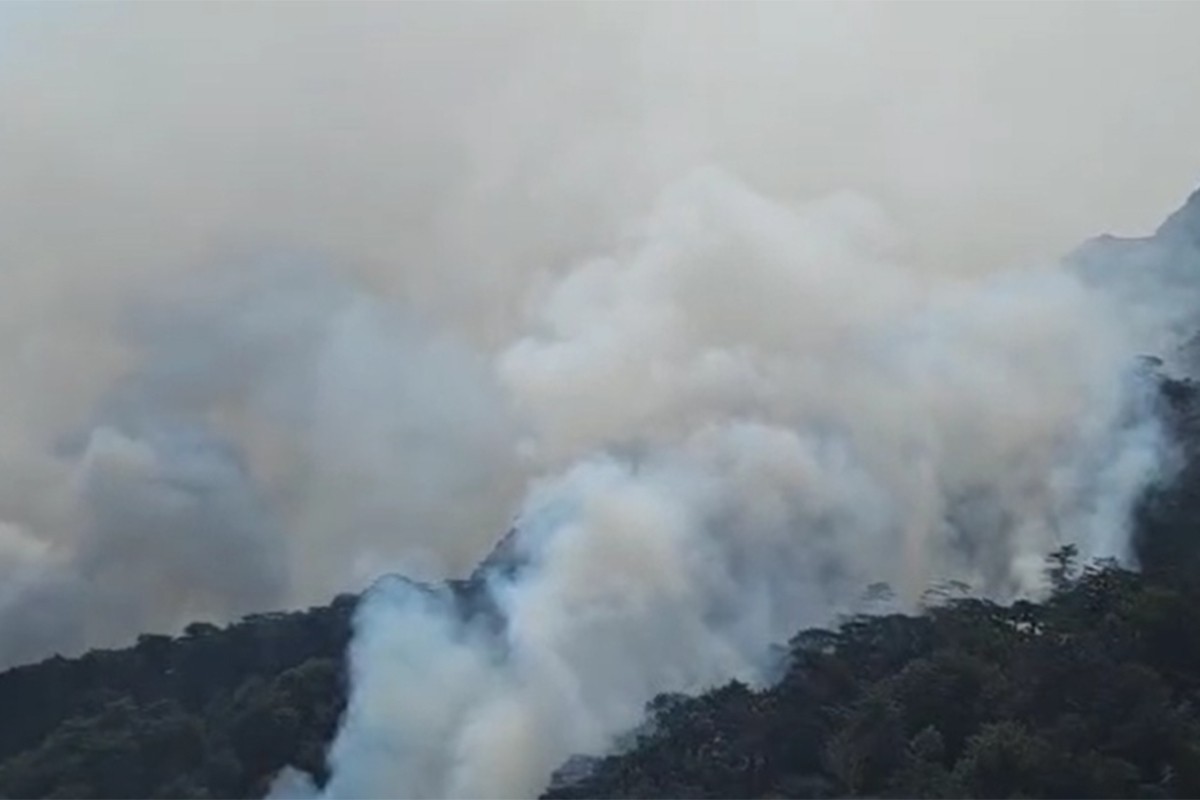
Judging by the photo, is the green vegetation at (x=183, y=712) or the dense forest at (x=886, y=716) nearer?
A: the dense forest at (x=886, y=716)

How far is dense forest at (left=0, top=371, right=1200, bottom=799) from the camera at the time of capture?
36781 mm

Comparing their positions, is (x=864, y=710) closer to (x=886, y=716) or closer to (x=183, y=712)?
(x=886, y=716)

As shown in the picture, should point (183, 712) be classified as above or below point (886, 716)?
above

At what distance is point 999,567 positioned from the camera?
222 feet

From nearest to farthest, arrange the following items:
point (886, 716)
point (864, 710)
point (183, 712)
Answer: point (886, 716) → point (864, 710) → point (183, 712)

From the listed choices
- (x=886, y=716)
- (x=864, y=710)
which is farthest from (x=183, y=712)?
(x=886, y=716)

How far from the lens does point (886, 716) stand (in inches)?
1565

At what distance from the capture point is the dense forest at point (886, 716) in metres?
36.8

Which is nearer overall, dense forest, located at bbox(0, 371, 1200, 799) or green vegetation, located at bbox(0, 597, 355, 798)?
dense forest, located at bbox(0, 371, 1200, 799)

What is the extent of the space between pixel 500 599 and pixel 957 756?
25412 millimetres

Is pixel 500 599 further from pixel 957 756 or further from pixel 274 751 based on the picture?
pixel 957 756

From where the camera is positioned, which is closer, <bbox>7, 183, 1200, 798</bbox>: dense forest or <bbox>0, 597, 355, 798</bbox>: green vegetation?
<bbox>7, 183, 1200, 798</bbox>: dense forest

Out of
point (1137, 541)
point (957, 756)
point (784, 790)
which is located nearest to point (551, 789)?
point (784, 790)

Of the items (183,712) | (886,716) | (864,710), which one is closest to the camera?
(886,716)
